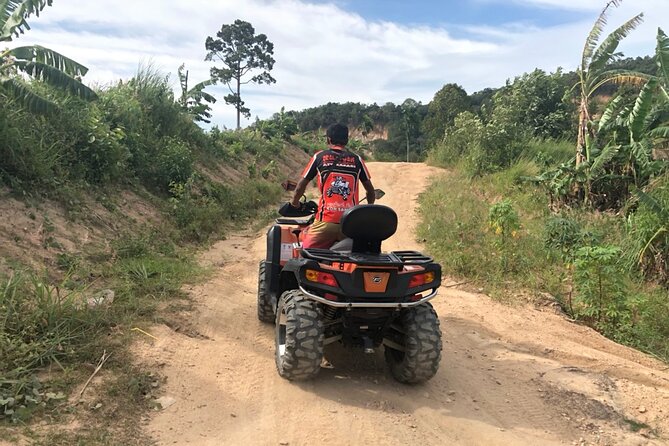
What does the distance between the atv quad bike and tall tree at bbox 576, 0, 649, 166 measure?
8575 mm

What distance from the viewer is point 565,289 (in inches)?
294

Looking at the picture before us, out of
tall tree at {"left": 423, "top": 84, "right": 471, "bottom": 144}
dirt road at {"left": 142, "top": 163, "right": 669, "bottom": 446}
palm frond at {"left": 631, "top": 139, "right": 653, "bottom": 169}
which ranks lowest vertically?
dirt road at {"left": 142, "top": 163, "right": 669, "bottom": 446}

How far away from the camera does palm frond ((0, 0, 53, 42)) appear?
7.28 meters

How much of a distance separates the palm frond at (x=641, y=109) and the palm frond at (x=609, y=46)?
2.07m

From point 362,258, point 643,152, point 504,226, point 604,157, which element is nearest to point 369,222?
point 362,258

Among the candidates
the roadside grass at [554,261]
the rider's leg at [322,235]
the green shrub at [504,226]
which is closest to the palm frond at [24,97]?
the rider's leg at [322,235]

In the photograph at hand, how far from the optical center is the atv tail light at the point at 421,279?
13.2 feet

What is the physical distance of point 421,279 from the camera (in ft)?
→ 13.4

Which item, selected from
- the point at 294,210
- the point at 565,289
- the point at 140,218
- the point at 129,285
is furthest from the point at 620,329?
the point at 140,218

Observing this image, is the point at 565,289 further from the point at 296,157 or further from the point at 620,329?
the point at 296,157

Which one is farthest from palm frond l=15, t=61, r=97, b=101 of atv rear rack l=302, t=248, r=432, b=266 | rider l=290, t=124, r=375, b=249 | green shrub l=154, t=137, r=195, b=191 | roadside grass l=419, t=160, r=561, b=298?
roadside grass l=419, t=160, r=561, b=298

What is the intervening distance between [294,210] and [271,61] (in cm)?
3637

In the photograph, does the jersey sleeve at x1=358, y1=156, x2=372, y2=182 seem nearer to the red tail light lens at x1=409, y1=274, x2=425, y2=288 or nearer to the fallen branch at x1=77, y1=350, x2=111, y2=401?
the red tail light lens at x1=409, y1=274, x2=425, y2=288

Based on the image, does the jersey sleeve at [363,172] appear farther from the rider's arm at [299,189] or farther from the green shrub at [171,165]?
the green shrub at [171,165]
